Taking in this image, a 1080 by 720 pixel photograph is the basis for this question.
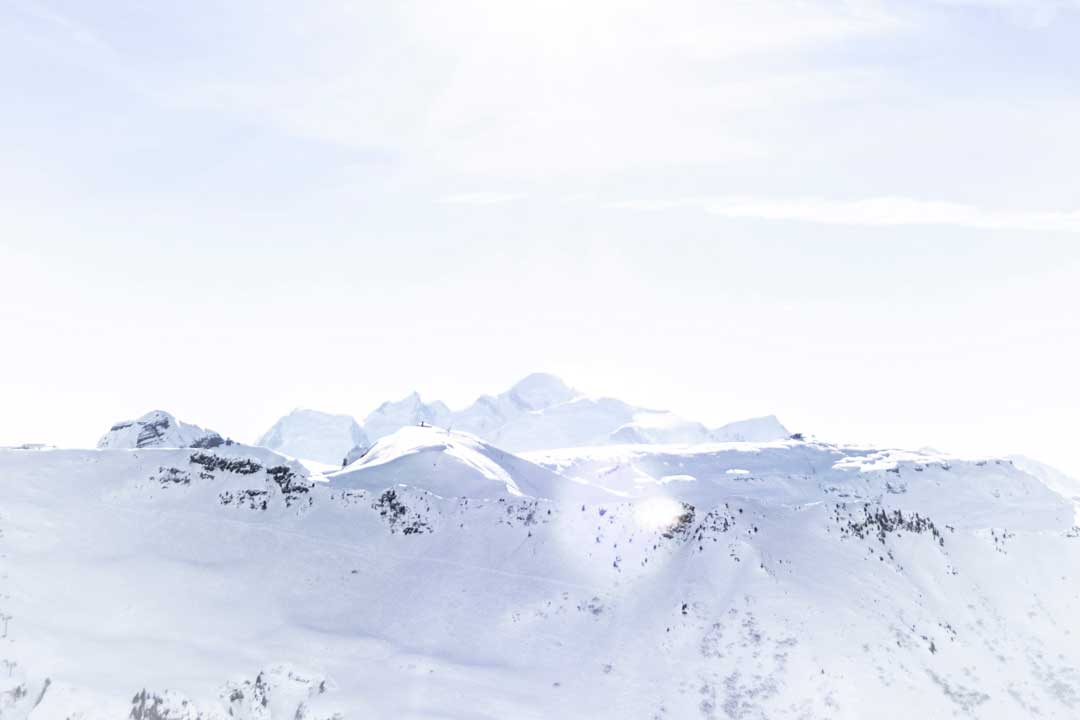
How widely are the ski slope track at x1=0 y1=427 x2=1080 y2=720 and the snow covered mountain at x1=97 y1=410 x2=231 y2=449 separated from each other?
3175 inches

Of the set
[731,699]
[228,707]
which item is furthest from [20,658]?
[731,699]

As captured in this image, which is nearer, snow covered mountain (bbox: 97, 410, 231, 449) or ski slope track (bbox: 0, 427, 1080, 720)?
ski slope track (bbox: 0, 427, 1080, 720)

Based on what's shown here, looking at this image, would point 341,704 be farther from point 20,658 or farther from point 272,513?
point 272,513

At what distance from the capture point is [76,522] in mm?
42531

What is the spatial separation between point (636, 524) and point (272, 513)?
18.2m

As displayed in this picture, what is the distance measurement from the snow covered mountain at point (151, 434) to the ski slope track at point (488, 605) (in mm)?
80651

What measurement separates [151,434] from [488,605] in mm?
100332

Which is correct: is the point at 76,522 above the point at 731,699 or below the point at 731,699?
above

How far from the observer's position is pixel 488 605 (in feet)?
134

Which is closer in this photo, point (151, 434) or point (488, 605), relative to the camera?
point (488, 605)

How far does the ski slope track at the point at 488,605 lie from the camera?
108 ft

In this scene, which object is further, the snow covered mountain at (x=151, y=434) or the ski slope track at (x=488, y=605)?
the snow covered mountain at (x=151, y=434)

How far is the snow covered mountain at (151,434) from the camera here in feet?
412

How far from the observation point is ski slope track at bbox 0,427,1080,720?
32.8m
